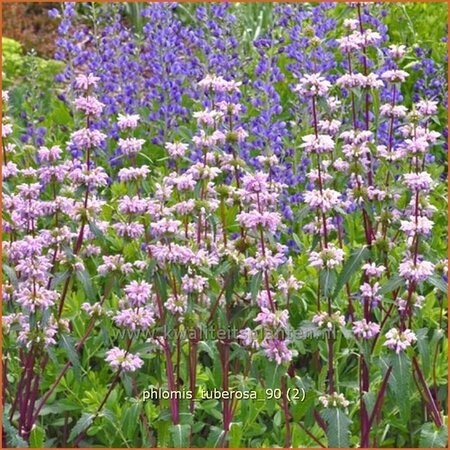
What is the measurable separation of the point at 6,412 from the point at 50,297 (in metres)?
0.55

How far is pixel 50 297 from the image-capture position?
9.70 feet

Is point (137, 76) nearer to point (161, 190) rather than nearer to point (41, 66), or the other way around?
point (41, 66)

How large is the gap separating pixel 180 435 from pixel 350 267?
0.79m

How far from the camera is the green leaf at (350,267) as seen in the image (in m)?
2.83

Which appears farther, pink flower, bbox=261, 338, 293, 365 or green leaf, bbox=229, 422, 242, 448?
green leaf, bbox=229, 422, 242, 448

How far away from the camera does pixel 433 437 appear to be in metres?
2.94

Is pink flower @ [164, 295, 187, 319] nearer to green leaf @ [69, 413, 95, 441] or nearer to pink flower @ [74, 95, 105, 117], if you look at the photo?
green leaf @ [69, 413, 95, 441]

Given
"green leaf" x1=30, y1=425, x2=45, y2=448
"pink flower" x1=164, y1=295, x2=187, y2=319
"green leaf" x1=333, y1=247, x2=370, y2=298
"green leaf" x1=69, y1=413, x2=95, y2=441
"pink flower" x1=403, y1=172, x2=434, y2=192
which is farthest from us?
"green leaf" x1=30, y1=425, x2=45, y2=448

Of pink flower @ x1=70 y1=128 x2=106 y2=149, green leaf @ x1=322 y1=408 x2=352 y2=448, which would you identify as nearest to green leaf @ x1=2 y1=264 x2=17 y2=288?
pink flower @ x1=70 y1=128 x2=106 y2=149

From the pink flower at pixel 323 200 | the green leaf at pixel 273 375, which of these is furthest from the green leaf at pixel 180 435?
the pink flower at pixel 323 200

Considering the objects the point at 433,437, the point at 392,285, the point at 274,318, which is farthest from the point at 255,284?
the point at 433,437

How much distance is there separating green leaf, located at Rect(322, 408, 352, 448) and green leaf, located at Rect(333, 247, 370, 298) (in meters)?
0.38

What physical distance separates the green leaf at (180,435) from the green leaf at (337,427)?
1.51 feet

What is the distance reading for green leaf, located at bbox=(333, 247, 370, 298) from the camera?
2828 mm
